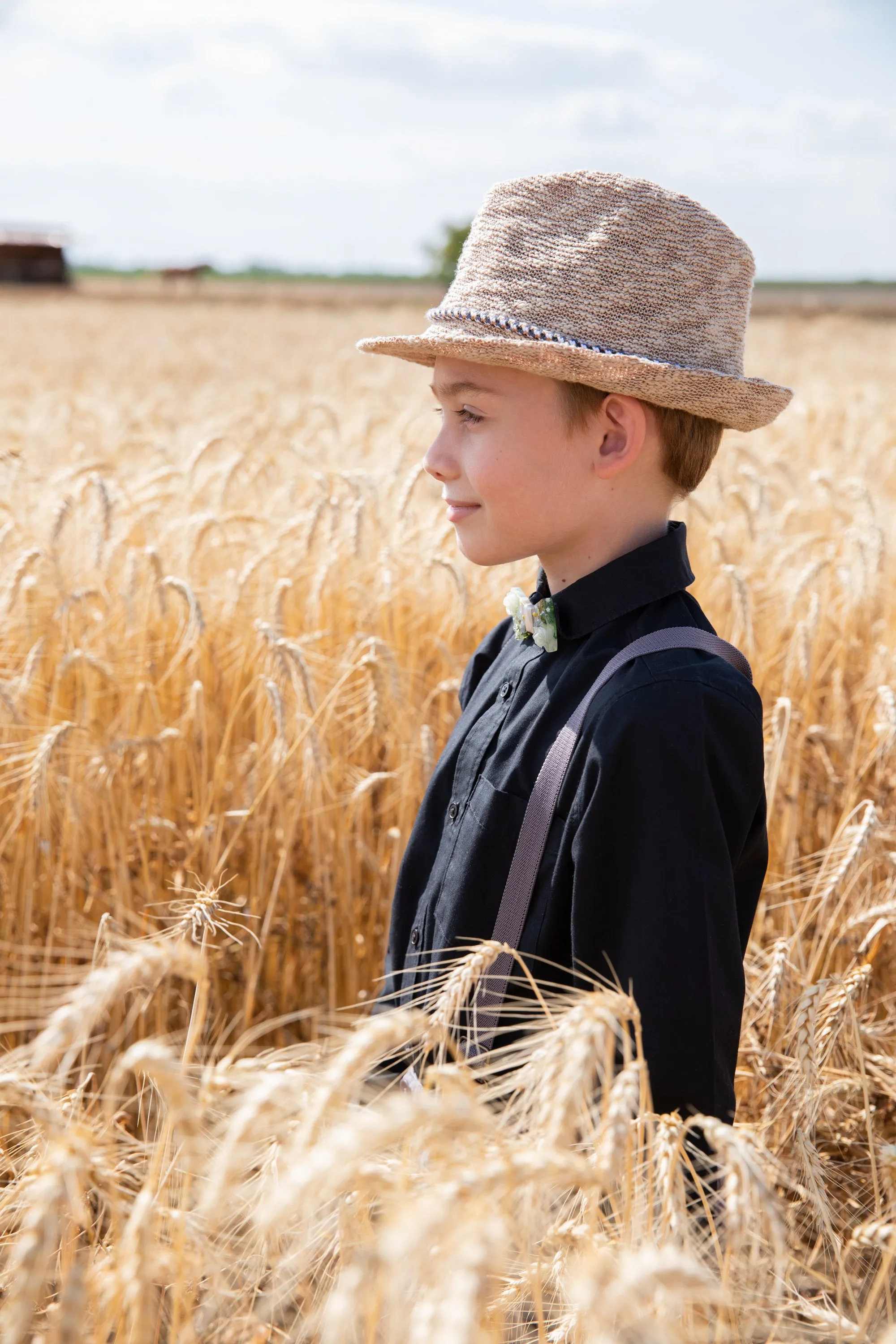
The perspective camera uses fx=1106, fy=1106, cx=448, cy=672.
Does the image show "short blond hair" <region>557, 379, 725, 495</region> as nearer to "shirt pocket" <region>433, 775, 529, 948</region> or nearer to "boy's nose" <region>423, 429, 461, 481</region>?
"boy's nose" <region>423, 429, 461, 481</region>

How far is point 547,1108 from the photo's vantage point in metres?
0.75

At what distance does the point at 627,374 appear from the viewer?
1201mm

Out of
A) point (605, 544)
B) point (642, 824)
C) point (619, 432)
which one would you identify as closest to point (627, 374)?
point (619, 432)

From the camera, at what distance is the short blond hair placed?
126cm

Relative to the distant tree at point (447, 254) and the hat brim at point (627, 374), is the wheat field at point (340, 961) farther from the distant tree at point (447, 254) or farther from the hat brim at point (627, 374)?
the distant tree at point (447, 254)

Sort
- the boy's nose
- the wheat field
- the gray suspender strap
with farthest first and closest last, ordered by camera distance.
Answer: the boy's nose, the gray suspender strap, the wheat field

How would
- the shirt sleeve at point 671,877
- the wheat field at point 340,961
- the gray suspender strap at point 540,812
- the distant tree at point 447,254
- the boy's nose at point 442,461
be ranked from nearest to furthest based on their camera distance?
the wheat field at point 340,961, the shirt sleeve at point 671,877, the gray suspender strap at point 540,812, the boy's nose at point 442,461, the distant tree at point 447,254

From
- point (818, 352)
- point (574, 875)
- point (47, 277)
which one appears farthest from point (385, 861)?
point (47, 277)

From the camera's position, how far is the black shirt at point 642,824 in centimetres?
109

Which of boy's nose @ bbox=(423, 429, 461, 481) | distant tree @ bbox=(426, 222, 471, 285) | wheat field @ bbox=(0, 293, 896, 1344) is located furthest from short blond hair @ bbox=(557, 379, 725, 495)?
distant tree @ bbox=(426, 222, 471, 285)

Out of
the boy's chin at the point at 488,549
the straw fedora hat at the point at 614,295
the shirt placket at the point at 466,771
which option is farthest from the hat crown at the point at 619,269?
the shirt placket at the point at 466,771

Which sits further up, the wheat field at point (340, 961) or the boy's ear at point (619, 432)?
the boy's ear at point (619, 432)

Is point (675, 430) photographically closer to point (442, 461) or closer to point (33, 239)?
point (442, 461)

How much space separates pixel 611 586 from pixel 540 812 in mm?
274
